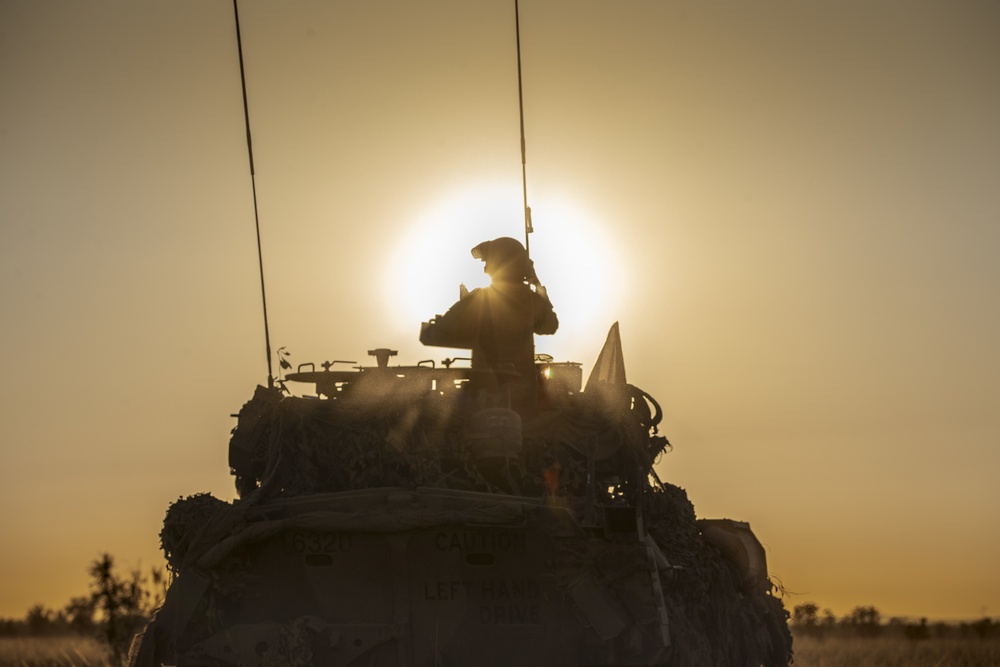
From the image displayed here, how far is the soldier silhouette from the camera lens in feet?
61.8

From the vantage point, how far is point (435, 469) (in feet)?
54.5

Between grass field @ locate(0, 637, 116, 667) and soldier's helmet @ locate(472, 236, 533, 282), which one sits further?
grass field @ locate(0, 637, 116, 667)

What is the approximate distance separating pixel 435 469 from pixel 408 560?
51.0 inches

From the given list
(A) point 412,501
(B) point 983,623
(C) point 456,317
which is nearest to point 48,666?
(C) point 456,317

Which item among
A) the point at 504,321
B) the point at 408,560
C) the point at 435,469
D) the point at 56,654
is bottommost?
the point at 408,560

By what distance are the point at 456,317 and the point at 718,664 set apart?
450 centimetres

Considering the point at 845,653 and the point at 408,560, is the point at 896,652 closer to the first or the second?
the point at 845,653

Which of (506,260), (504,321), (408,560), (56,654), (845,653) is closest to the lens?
(408,560)

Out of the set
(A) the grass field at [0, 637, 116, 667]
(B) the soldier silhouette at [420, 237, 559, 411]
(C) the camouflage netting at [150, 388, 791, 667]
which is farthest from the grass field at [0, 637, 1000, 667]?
(C) the camouflage netting at [150, 388, 791, 667]

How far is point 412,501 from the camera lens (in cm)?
1570

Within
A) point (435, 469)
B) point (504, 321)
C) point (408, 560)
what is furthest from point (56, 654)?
point (408, 560)

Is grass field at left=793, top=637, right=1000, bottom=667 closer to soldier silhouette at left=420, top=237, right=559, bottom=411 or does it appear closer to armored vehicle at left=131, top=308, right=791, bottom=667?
soldier silhouette at left=420, top=237, right=559, bottom=411

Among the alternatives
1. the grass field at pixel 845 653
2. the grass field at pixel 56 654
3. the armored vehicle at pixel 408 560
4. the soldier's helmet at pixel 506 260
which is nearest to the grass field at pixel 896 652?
the grass field at pixel 845 653

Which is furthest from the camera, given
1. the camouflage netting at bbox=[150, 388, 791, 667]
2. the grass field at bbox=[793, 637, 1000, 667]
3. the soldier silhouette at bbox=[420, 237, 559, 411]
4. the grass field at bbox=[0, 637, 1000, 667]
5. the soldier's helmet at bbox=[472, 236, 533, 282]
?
the grass field at bbox=[793, 637, 1000, 667]
